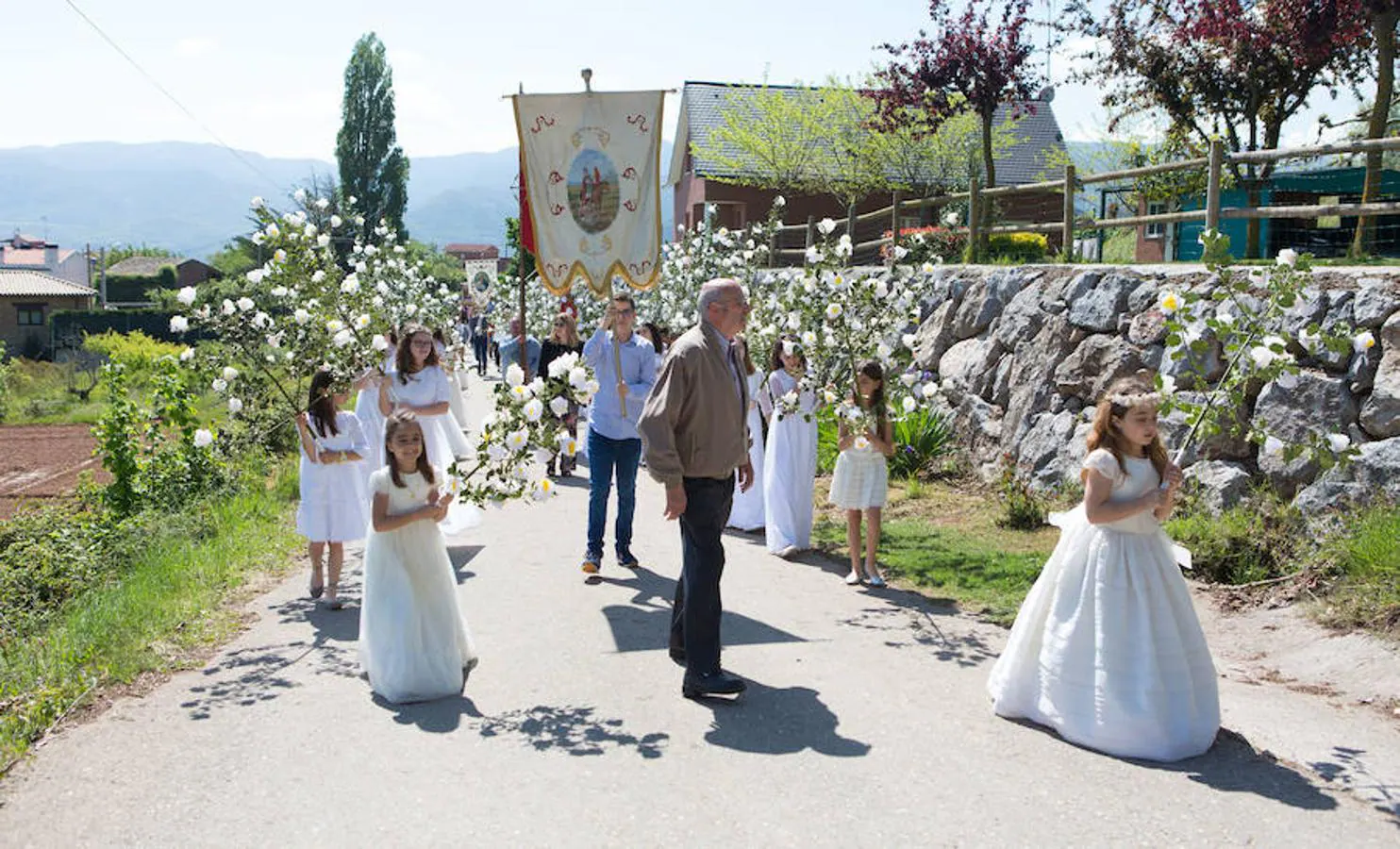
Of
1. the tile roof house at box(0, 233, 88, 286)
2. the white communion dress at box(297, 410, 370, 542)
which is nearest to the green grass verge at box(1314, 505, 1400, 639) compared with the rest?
the white communion dress at box(297, 410, 370, 542)

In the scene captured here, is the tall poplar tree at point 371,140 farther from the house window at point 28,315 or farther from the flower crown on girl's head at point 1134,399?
the flower crown on girl's head at point 1134,399

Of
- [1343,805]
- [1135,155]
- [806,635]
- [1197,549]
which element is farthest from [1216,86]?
[1343,805]

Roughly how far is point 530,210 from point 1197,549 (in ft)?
17.8

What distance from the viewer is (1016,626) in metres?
5.57

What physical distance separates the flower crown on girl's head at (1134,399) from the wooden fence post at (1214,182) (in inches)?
251

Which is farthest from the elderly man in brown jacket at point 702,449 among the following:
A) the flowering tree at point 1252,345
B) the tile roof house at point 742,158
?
the tile roof house at point 742,158

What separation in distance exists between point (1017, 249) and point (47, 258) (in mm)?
99384

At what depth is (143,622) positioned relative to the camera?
23.5 feet

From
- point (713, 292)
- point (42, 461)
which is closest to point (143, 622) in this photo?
point (713, 292)

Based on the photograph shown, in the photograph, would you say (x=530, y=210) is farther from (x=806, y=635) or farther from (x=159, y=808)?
(x=159, y=808)

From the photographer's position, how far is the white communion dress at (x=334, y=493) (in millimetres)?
7801

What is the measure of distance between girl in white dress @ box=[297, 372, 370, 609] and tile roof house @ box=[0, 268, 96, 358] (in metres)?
57.6

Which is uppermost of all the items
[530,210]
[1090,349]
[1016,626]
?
[530,210]

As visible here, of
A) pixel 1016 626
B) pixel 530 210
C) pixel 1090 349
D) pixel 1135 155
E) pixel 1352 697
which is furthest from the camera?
pixel 1135 155
